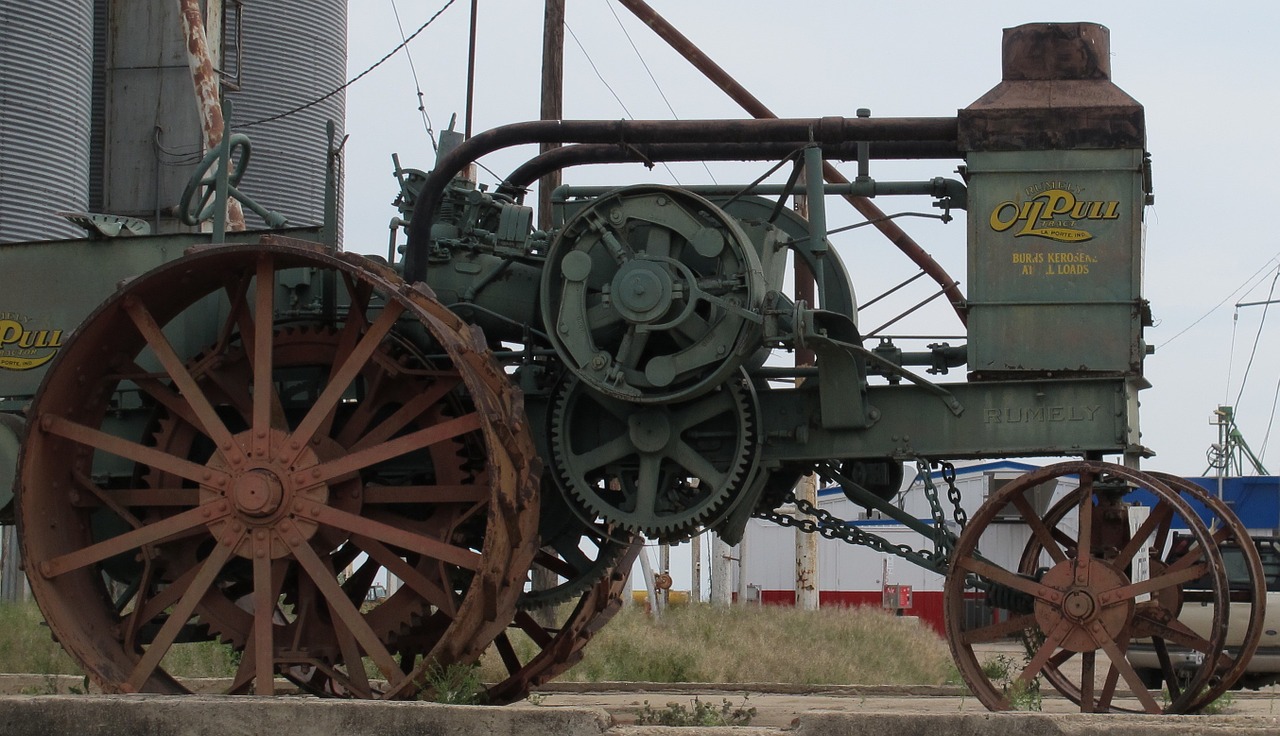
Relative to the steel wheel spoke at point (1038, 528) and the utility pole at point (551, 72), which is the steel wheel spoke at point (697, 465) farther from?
the utility pole at point (551, 72)

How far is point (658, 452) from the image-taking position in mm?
9938

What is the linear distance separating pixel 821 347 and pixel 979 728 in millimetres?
3041

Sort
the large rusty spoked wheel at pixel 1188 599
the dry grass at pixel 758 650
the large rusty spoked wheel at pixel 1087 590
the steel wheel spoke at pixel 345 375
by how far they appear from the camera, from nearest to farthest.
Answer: the large rusty spoked wheel at pixel 1188 599, the large rusty spoked wheel at pixel 1087 590, the steel wheel spoke at pixel 345 375, the dry grass at pixel 758 650

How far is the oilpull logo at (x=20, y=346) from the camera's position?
10.5 meters

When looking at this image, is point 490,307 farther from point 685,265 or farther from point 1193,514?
point 1193,514

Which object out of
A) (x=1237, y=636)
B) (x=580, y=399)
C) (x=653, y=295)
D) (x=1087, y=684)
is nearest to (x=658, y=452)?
(x=580, y=399)

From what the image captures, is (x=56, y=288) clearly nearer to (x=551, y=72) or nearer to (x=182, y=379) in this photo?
(x=182, y=379)

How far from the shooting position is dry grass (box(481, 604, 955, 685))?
1653 centimetres

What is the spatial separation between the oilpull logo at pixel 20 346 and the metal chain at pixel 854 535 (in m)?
4.55

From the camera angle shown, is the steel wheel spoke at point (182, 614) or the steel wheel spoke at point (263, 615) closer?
the steel wheel spoke at point (263, 615)

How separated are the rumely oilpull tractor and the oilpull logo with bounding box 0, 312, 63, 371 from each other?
0.05ft

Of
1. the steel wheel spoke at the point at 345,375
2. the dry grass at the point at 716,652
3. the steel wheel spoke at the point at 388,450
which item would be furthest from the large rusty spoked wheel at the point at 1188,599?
the dry grass at the point at 716,652

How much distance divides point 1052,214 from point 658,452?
2633 millimetres

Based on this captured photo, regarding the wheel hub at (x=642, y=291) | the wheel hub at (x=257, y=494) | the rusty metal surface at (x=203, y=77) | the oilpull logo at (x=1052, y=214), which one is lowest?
the wheel hub at (x=257, y=494)
